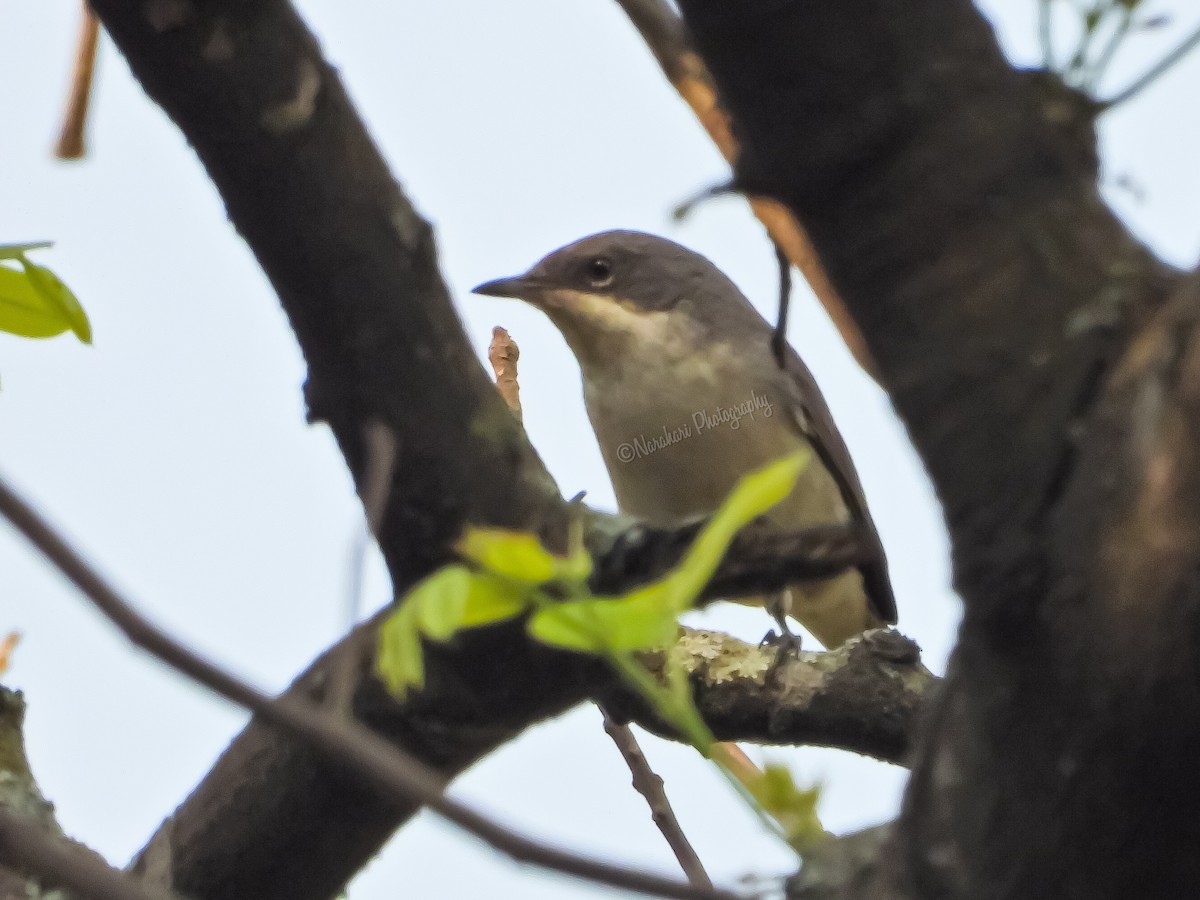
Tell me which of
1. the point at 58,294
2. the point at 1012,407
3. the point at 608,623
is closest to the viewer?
the point at 608,623

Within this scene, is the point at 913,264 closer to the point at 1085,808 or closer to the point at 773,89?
the point at 773,89

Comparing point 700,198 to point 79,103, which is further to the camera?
point 79,103

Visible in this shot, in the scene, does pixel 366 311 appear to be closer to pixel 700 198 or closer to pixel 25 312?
pixel 25 312

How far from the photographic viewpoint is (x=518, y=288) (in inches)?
203

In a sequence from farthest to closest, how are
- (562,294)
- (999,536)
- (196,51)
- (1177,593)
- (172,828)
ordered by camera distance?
(562,294) → (172,828) → (196,51) → (999,536) → (1177,593)

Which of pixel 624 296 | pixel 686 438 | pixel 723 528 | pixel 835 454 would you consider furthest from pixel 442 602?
pixel 835 454

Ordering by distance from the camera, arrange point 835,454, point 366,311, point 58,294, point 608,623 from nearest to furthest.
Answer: point 608,623, point 58,294, point 366,311, point 835,454

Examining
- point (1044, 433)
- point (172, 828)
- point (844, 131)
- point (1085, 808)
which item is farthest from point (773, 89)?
point (172, 828)

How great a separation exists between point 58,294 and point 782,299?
832mm

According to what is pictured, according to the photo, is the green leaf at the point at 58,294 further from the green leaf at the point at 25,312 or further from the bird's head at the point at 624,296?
the bird's head at the point at 624,296

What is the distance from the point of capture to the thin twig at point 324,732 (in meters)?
0.87

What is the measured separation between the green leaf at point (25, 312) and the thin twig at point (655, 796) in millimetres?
1285

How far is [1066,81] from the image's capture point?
1.43 meters

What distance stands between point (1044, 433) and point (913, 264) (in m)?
0.21
